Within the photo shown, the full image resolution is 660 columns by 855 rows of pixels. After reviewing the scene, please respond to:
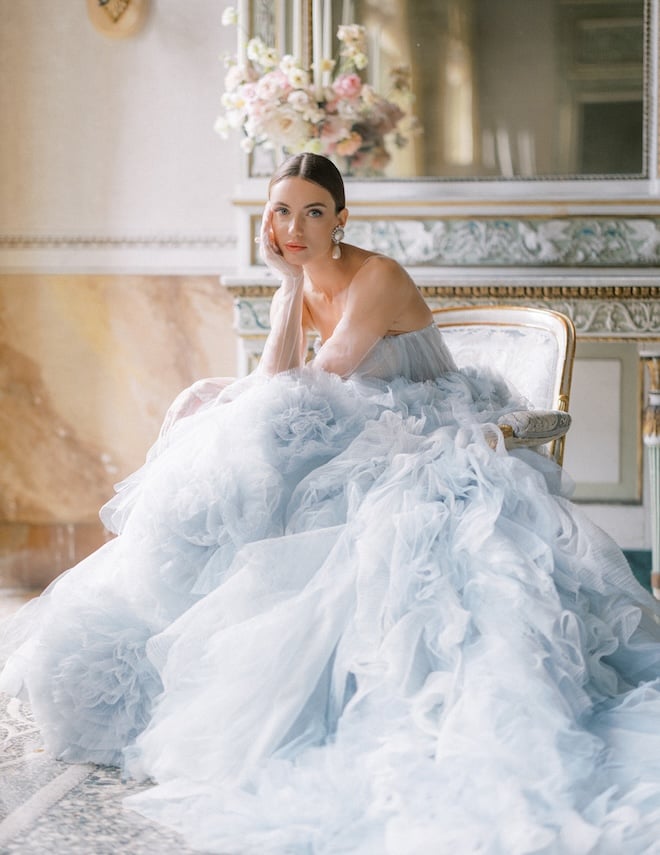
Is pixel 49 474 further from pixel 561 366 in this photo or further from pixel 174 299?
pixel 561 366

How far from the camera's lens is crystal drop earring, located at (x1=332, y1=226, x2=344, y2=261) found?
2080mm

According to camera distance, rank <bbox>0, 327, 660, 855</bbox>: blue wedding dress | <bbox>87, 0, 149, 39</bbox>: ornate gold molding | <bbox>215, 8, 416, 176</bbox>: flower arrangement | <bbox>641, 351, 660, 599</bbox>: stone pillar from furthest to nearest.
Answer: <bbox>87, 0, 149, 39</bbox>: ornate gold molding → <bbox>215, 8, 416, 176</bbox>: flower arrangement → <bbox>641, 351, 660, 599</bbox>: stone pillar → <bbox>0, 327, 660, 855</bbox>: blue wedding dress

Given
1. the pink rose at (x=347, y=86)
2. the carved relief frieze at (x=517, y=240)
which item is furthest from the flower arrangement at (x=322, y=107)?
the carved relief frieze at (x=517, y=240)

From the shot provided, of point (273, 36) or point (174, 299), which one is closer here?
point (273, 36)

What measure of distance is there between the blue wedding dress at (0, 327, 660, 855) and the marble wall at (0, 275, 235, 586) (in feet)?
6.75

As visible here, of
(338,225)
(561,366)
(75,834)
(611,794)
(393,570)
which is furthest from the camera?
(561,366)

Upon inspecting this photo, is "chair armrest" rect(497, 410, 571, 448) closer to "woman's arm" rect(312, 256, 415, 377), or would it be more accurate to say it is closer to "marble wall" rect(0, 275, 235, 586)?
"woman's arm" rect(312, 256, 415, 377)

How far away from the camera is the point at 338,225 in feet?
6.86

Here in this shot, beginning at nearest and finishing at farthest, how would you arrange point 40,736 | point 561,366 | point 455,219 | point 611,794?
point 611,794
point 40,736
point 561,366
point 455,219

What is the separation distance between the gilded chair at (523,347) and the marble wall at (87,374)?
4.97 ft

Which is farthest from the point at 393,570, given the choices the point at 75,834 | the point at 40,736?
the point at 40,736

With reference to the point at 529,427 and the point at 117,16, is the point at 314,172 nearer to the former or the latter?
the point at 529,427

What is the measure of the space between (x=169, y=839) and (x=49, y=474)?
287 centimetres

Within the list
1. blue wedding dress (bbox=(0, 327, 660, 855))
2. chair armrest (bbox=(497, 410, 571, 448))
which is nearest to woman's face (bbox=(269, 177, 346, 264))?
blue wedding dress (bbox=(0, 327, 660, 855))
